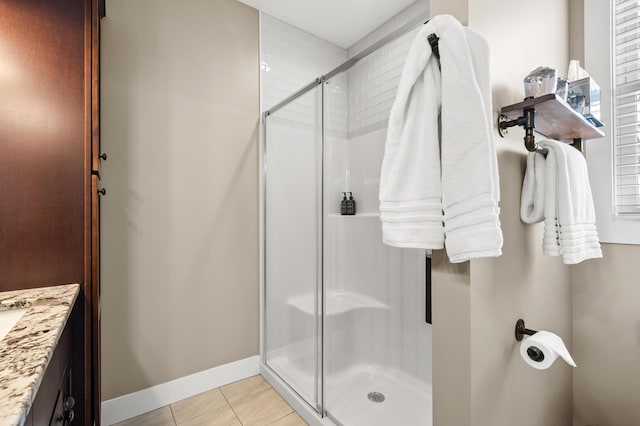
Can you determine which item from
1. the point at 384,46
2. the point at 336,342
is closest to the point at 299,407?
the point at 336,342

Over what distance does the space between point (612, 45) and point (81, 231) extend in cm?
222

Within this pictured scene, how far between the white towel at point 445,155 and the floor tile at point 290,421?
4.32ft

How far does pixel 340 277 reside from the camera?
1.79 meters

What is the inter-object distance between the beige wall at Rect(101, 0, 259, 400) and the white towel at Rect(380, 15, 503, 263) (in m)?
1.39

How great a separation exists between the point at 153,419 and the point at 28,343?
138 cm

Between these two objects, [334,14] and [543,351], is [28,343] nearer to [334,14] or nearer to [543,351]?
[543,351]

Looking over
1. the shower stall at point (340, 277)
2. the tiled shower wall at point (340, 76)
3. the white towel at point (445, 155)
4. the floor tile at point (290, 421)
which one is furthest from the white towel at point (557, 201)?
the floor tile at point (290, 421)

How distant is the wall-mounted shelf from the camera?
853mm

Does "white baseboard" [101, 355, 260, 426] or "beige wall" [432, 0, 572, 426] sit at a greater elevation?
"beige wall" [432, 0, 572, 426]

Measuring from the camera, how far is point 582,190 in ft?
3.39

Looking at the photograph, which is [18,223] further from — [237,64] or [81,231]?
[237,64]

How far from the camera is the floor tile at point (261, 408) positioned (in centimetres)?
162

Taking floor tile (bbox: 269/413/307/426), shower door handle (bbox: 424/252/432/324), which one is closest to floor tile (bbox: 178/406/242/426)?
floor tile (bbox: 269/413/307/426)

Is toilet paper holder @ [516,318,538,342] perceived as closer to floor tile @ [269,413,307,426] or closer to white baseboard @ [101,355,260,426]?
floor tile @ [269,413,307,426]
